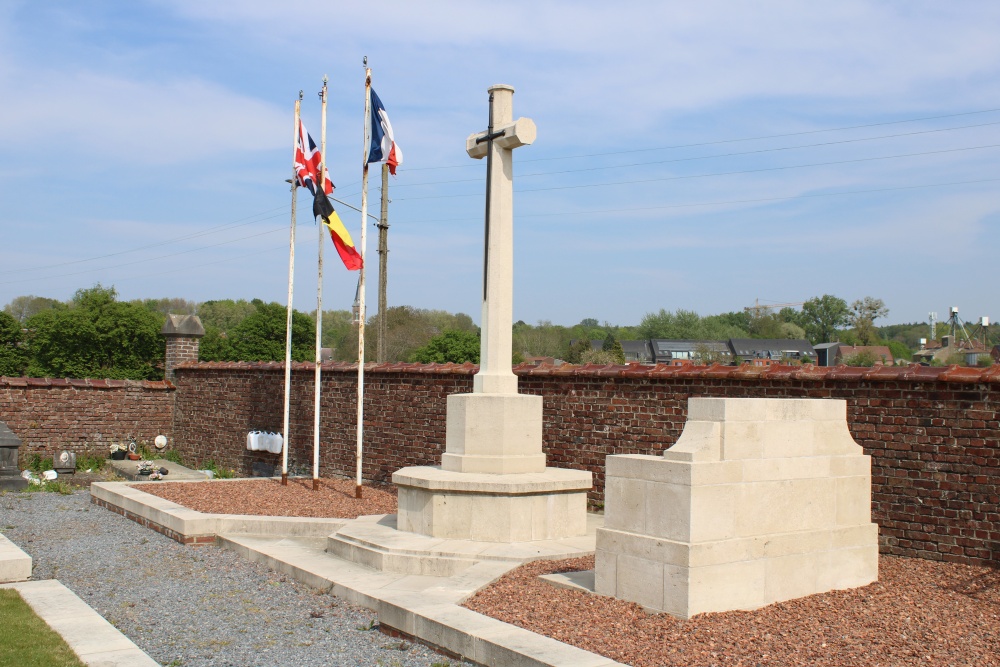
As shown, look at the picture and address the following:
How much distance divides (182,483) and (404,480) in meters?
5.53

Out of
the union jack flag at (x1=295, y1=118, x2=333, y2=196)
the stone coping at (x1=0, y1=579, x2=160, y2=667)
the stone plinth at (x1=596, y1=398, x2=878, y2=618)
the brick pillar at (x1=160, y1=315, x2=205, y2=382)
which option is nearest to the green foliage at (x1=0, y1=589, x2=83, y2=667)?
the stone coping at (x1=0, y1=579, x2=160, y2=667)

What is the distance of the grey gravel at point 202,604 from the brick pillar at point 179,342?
27.8ft

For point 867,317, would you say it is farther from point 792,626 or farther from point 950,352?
point 792,626

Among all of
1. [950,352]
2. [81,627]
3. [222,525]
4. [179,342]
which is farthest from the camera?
[950,352]

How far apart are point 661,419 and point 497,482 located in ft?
8.10

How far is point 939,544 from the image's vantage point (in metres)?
7.38

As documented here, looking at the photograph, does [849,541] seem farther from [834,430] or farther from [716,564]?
[716,564]

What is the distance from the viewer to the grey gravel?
5.57 metres

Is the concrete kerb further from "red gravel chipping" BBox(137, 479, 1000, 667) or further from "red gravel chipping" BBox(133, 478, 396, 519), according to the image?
"red gravel chipping" BBox(133, 478, 396, 519)

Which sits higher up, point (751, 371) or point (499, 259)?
point (499, 259)

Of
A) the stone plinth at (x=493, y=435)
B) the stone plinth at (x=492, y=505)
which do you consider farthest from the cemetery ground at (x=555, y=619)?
the stone plinth at (x=493, y=435)

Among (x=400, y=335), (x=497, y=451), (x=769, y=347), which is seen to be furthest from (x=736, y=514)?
(x=769, y=347)

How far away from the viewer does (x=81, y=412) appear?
16.9m

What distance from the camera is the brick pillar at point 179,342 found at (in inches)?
728
